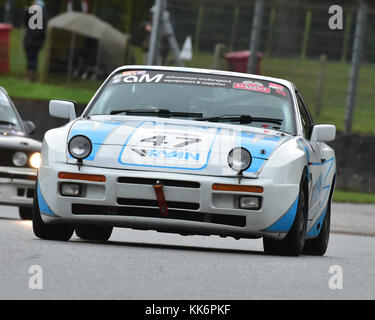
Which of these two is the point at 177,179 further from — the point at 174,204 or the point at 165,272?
the point at 165,272

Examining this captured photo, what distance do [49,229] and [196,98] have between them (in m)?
1.57

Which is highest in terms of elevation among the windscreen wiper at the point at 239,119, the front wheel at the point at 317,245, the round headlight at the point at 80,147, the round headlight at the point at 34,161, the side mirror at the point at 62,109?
the windscreen wiper at the point at 239,119

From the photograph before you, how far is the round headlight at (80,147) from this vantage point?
913cm

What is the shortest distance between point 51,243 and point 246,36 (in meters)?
13.2

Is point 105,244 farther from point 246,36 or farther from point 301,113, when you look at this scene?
point 246,36

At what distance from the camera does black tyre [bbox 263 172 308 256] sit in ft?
30.5

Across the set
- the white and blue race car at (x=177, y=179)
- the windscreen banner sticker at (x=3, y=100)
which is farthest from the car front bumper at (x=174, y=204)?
the windscreen banner sticker at (x=3, y=100)

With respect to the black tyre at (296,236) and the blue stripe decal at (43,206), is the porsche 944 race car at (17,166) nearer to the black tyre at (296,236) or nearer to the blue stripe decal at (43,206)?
the blue stripe decal at (43,206)

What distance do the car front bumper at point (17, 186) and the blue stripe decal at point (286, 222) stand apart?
4.92 m

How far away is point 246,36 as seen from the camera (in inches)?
868

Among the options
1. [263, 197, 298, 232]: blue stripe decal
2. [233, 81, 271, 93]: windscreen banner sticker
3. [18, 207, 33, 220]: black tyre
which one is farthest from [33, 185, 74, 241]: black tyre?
[18, 207, 33, 220]: black tyre

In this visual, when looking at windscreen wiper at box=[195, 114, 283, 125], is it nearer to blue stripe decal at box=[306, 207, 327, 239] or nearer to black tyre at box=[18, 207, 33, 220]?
blue stripe decal at box=[306, 207, 327, 239]

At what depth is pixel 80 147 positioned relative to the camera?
30.1ft
